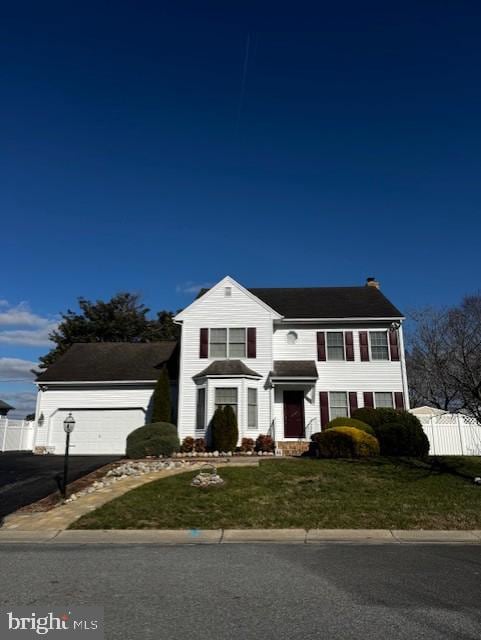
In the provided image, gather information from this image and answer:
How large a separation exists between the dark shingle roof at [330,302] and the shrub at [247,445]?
6.68 metres

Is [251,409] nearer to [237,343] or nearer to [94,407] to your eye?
[237,343]

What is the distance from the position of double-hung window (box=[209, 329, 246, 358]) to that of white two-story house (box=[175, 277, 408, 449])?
5 centimetres

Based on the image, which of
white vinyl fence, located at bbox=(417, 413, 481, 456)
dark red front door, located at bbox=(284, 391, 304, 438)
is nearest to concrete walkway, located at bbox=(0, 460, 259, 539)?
dark red front door, located at bbox=(284, 391, 304, 438)

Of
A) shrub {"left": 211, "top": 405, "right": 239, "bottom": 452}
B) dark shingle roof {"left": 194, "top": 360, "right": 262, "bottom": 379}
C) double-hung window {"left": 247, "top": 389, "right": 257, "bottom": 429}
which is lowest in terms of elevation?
shrub {"left": 211, "top": 405, "right": 239, "bottom": 452}

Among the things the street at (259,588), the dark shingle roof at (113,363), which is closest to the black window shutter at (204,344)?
the dark shingle roof at (113,363)

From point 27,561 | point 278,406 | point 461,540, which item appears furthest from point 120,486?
point 278,406

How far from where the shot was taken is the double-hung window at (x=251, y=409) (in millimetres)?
20709

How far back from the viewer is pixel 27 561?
23.0ft

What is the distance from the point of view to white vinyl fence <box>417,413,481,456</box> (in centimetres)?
1988

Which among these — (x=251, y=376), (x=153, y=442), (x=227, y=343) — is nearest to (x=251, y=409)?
(x=251, y=376)

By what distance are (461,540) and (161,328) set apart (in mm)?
41035

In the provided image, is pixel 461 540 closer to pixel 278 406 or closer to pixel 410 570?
pixel 410 570

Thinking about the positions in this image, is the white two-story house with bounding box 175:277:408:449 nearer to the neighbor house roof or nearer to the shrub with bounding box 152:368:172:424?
the neighbor house roof

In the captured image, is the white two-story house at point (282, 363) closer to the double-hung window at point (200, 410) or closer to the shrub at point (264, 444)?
the double-hung window at point (200, 410)
